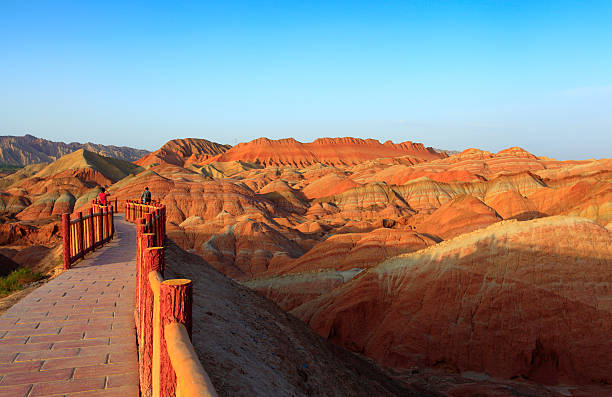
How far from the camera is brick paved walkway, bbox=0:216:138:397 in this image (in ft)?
13.6

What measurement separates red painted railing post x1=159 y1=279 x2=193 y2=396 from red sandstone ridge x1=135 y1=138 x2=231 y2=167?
15160 centimetres

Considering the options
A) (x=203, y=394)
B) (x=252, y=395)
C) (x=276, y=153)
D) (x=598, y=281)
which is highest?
(x=276, y=153)

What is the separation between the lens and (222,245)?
41.5 m

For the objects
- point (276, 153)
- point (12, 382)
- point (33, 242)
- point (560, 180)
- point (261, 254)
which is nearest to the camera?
point (12, 382)

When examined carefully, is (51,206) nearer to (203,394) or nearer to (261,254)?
(261,254)

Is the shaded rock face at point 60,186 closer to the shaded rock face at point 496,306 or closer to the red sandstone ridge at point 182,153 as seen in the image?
the red sandstone ridge at point 182,153

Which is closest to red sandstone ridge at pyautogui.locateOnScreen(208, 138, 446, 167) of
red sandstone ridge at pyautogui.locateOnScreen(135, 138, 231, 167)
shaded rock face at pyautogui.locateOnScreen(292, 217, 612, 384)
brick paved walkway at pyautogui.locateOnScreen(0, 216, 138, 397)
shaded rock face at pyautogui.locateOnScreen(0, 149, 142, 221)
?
red sandstone ridge at pyautogui.locateOnScreen(135, 138, 231, 167)

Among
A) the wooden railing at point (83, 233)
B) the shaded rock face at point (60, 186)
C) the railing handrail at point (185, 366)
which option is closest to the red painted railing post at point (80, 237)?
the wooden railing at point (83, 233)

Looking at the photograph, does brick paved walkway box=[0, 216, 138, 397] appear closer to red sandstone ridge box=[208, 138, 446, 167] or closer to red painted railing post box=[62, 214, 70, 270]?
red painted railing post box=[62, 214, 70, 270]

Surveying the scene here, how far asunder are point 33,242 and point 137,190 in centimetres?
2307

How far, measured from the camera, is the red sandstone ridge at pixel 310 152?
536 feet

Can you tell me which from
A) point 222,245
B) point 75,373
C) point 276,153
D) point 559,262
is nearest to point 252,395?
point 75,373

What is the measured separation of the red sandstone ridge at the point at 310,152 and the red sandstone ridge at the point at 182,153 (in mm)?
10806

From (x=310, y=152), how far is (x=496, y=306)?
507ft
